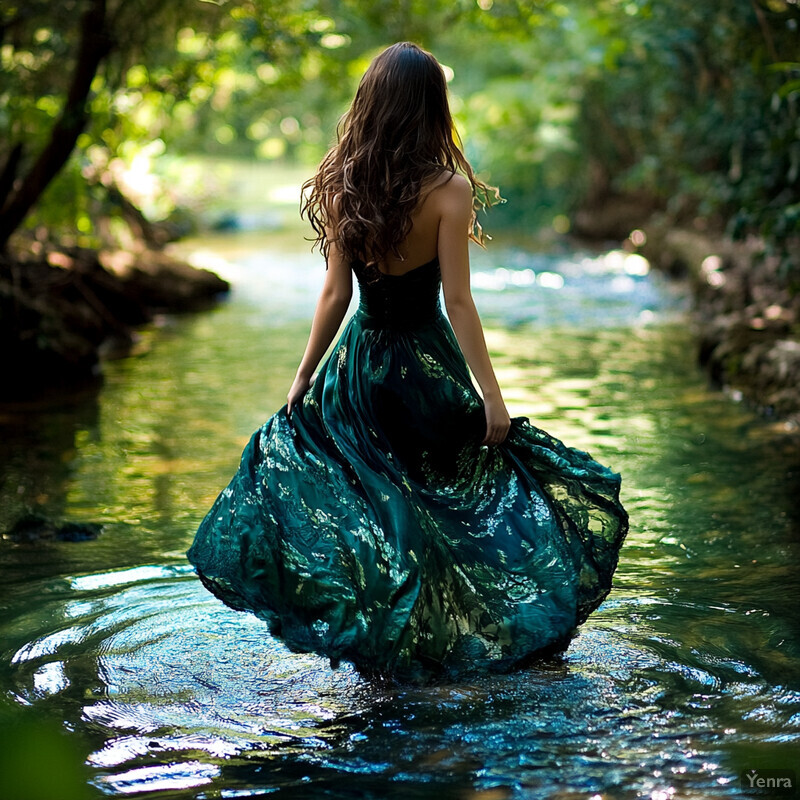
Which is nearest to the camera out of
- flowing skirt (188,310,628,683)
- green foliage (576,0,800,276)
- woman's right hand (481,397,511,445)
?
flowing skirt (188,310,628,683)

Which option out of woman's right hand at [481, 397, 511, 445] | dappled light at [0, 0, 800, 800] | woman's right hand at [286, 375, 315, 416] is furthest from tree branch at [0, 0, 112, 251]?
woman's right hand at [481, 397, 511, 445]

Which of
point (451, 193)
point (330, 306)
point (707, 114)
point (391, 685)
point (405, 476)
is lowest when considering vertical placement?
point (391, 685)

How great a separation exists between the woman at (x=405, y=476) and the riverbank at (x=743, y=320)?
4.44 m

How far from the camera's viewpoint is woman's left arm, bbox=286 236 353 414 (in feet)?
13.0

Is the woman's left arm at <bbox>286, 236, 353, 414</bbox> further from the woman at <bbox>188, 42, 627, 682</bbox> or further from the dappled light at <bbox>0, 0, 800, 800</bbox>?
the dappled light at <bbox>0, 0, 800, 800</bbox>

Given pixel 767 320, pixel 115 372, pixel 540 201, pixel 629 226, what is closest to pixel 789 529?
pixel 767 320

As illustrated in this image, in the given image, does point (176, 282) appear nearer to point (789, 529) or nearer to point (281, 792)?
point (789, 529)

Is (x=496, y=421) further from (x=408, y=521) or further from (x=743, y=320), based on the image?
(x=743, y=320)

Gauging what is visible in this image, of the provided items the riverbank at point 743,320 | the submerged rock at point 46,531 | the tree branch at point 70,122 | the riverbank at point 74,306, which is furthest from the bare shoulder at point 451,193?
the tree branch at point 70,122

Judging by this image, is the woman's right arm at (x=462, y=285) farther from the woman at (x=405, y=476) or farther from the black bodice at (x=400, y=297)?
the black bodice at (x=400, y=297)

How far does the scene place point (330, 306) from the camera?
4.00 meters

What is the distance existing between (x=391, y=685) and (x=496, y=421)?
943 mm

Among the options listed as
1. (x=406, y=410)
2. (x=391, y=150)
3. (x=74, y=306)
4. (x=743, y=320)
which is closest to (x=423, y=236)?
(x=391, y=150)

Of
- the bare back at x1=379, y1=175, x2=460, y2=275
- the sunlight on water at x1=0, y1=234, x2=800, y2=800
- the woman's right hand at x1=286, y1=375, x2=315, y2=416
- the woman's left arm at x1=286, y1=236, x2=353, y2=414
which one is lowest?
the sunlight on water at x1=0, y1=234, x2=800, y2=800
